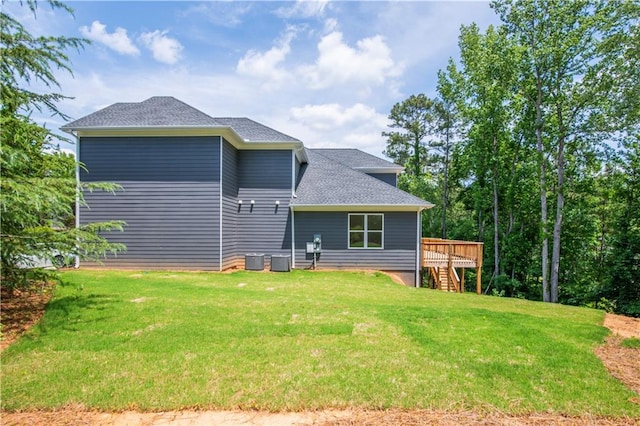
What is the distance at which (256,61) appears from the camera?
11.2 metres

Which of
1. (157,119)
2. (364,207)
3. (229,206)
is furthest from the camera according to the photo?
(364,207)

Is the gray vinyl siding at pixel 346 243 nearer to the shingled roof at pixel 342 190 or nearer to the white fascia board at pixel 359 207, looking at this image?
the white fascia board at pixel 359 207

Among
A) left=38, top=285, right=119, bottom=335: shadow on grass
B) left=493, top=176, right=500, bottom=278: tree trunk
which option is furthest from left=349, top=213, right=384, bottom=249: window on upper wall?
left=38, top=285, right=119, bottom=335: shadow on grass

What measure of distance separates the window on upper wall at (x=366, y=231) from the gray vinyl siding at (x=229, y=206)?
4472 mm

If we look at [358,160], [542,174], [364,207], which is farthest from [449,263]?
[358,160]

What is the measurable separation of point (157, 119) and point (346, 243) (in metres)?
8.00

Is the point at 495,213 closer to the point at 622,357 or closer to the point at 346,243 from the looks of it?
the point at 346,243

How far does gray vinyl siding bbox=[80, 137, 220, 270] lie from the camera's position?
10.7m

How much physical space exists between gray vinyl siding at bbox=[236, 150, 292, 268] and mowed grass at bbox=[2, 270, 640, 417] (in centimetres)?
543

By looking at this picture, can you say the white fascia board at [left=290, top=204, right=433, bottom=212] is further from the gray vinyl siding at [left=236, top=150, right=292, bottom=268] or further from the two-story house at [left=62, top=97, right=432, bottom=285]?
the gray vinyl siding at [left=236, top=150, right=292, bottom=268]

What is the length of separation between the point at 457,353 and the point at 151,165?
1055 centimetres

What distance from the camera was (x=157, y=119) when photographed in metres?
10.6

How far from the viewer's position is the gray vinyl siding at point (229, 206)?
36.3 ft

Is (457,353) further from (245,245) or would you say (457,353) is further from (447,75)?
(447,75)
